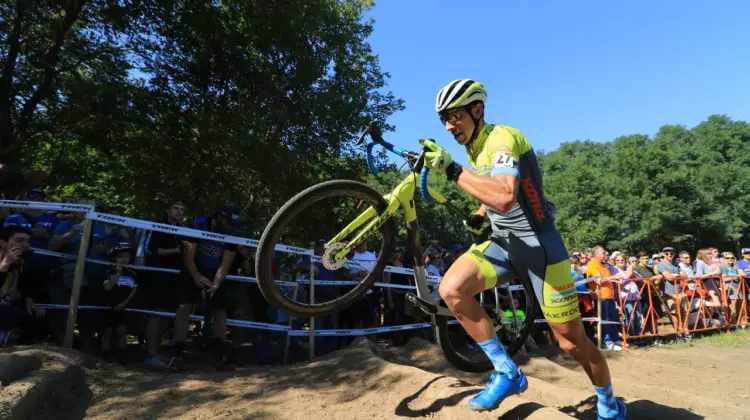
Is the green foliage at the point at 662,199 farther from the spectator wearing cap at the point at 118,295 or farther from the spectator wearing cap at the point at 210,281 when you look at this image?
the spectator wearing cap at the point at 118,295

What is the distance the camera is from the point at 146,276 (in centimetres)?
575

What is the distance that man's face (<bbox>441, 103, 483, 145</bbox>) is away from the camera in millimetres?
3299

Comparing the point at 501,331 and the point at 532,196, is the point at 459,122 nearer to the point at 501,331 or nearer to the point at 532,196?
the point at 532,196

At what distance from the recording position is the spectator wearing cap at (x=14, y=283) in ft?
15.3

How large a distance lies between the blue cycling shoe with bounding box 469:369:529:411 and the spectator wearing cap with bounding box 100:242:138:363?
4451 mm

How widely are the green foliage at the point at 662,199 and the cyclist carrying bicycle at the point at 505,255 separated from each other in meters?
38.3

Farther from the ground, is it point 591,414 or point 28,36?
point 28,36

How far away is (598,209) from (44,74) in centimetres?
4440

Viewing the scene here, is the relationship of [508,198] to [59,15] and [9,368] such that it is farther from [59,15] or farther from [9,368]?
[59,15]

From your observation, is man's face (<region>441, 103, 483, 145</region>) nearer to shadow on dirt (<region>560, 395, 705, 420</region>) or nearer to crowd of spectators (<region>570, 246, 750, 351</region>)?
shadow on dirt (<region>560, 395, 705, 420</region>)

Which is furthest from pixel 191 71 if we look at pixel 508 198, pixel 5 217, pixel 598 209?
pixel 598 209

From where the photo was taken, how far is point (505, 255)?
11.1 ft

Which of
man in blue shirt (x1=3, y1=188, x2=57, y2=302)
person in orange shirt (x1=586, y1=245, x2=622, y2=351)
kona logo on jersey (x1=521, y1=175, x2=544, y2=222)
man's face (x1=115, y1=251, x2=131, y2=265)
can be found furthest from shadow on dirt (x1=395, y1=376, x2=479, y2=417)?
person in orange shirt (x1=586, y1=245, x2=622, y2=351)

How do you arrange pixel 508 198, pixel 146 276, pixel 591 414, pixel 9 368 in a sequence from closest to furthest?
pixel 508 198
pixel 9 368
pixel 591 414
pixel 146 276
